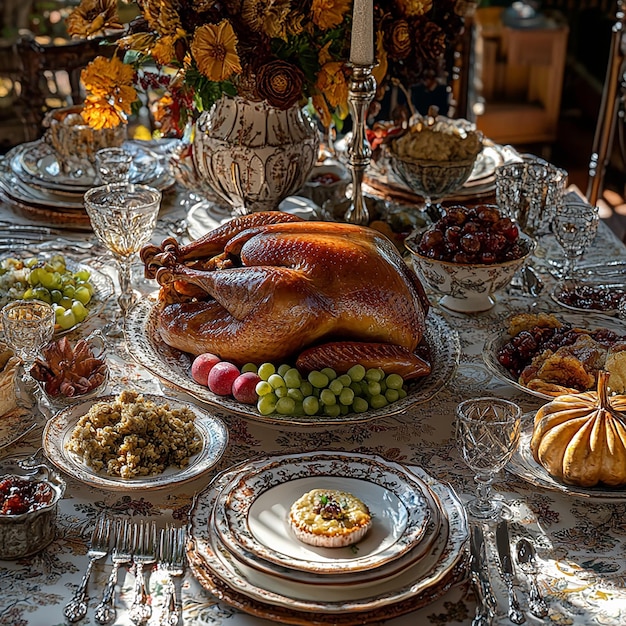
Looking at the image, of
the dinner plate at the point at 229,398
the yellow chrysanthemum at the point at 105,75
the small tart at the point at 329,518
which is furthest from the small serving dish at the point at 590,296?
the yellow chrysanthemum at the point at 105,75

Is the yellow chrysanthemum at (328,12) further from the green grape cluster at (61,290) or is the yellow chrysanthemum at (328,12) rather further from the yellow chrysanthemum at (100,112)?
the green grape cluster at (61,290)

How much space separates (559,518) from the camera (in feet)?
4.31

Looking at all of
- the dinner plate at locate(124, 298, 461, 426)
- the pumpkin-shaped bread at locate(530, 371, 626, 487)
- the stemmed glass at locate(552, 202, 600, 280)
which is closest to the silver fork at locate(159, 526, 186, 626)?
the dinner plate at locate(124, 298, 461, 426)

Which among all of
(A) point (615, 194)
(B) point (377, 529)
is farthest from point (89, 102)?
(A) point (615, 194)

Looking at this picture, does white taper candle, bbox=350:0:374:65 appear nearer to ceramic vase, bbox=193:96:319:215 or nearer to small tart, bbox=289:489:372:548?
ceramic vase, bbox=193:96:319:215

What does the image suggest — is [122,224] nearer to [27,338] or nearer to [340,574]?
[27,338]

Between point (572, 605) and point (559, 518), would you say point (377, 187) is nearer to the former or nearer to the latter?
point (559, 518)

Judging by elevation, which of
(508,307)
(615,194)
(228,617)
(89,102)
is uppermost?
(89,102)

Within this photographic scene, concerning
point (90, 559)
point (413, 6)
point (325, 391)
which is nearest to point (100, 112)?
point (413, 6)

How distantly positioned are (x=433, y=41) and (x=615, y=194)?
10.5 ft

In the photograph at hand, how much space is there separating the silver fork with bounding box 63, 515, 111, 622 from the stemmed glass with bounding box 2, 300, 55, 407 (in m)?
0.35

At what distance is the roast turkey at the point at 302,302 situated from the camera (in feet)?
5.09

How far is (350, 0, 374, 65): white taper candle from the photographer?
1.84 meters

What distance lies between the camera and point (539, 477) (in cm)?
134
